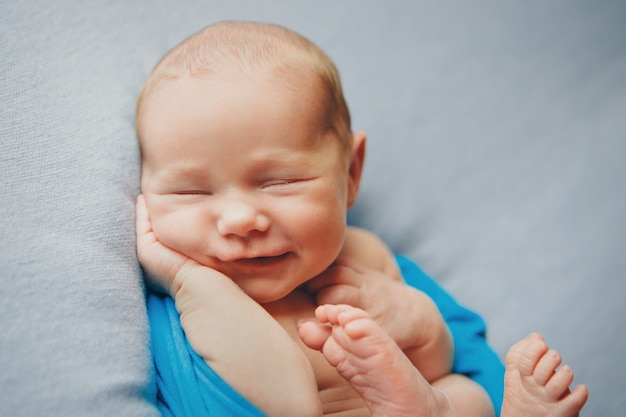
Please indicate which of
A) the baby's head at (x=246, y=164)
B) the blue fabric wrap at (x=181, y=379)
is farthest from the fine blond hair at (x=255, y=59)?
the blue fabric wrap at (x=181, y=379)

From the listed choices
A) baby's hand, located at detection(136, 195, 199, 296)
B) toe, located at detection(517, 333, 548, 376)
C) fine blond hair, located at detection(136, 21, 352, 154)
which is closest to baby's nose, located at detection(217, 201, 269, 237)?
baby's hand, located at detection(136, 195, 199, 296)

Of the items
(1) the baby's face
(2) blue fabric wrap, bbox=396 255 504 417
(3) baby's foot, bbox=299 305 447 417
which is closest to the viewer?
(3) baby's foot, bbox=299 305 447 417

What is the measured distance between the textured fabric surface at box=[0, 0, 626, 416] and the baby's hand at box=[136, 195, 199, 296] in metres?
0.02

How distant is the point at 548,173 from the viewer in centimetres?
144

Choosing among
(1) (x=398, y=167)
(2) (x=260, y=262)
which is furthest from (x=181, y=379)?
(1) (x=398, y=167)

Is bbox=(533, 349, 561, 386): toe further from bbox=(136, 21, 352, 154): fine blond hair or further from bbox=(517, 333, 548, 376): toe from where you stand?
bbox=(136, 21, 352, 154): fine blond hair

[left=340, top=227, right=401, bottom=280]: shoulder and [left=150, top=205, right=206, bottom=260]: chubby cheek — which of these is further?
[left=340, top=227, right=401, bottom=280]: shoulder

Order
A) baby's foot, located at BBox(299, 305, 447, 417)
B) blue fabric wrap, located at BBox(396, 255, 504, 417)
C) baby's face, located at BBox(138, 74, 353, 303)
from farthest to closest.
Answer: blue fabric wrap, located at BBox(396, 255, 504, 417), baby's face, located at BBox(138, 74, 353, 303), baby's foot, located at BBox(299, 305, 447, 417)

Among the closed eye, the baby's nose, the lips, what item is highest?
the baby's nose

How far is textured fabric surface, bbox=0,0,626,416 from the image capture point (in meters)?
0.80

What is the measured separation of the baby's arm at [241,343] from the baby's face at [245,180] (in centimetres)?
6

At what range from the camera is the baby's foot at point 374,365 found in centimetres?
79

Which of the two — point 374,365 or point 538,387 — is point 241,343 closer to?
point 374,365

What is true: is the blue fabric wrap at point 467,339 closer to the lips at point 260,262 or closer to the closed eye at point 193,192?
the lips at point 260,262
